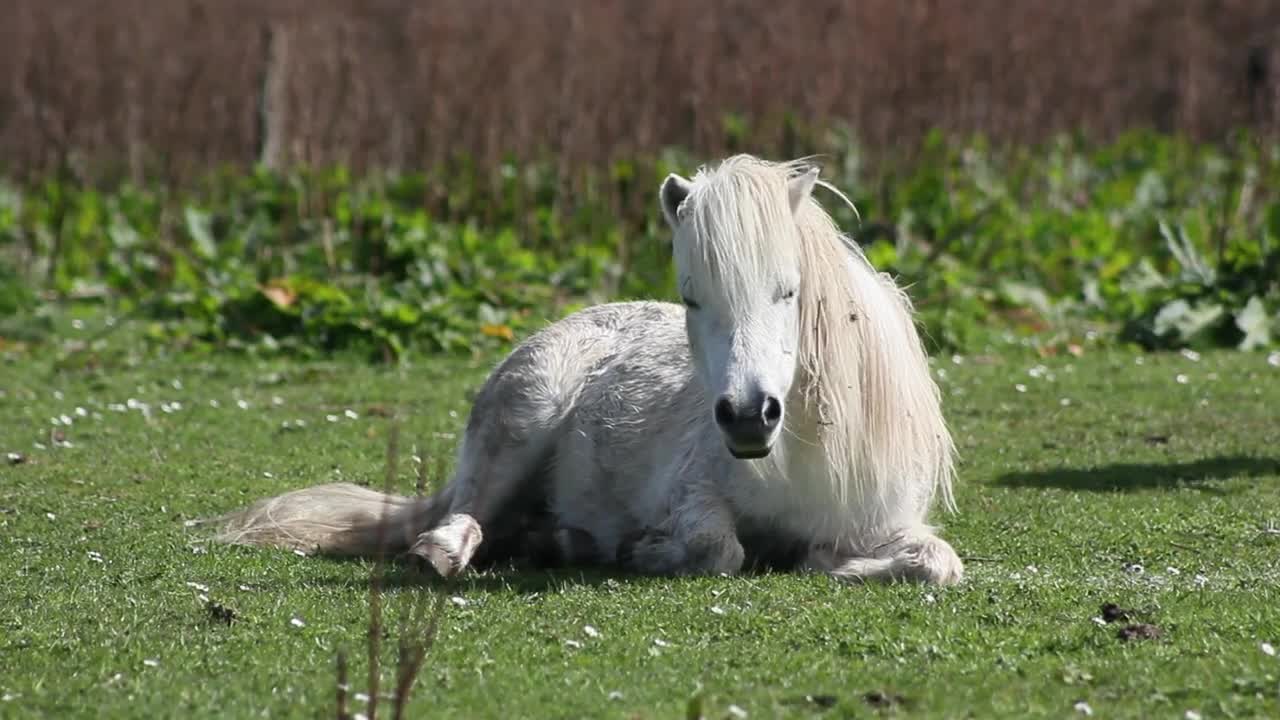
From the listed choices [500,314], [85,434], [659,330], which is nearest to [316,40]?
[500,314]

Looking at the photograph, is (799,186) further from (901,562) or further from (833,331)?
(901,562)

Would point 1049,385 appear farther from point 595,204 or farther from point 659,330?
point 595,204

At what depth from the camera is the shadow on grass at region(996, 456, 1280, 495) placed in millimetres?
7844

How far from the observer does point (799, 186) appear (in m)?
5.59

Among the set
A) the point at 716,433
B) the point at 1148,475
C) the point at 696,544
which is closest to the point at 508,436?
the point at 716,433

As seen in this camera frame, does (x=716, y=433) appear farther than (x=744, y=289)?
Yes

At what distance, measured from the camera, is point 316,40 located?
19.0 metres

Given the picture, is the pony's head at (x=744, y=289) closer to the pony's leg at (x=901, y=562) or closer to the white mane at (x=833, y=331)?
the white mane at (x=833, y=331)

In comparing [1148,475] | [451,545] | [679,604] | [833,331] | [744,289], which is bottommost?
[1148,475]

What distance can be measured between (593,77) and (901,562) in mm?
11994

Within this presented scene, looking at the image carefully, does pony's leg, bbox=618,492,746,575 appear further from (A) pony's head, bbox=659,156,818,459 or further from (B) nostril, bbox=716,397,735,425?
(B) nostril, bbox=716,397,735,425

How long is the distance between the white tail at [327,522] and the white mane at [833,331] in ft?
6.20

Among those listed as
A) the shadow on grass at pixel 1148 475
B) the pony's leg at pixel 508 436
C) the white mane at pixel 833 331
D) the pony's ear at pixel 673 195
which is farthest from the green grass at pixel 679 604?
the pony's ear at pixel 673 195

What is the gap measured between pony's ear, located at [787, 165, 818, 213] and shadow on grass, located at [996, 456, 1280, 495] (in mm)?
2871
